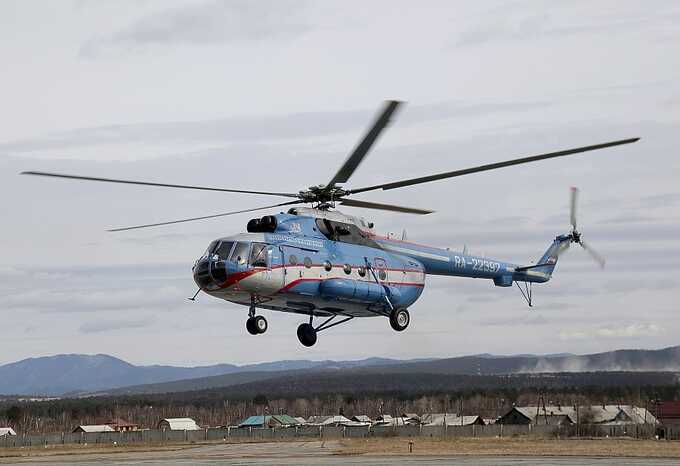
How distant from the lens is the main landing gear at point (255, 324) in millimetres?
Result: 41781

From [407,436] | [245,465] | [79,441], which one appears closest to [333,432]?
[407,436]

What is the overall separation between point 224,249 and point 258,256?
4.33 ft

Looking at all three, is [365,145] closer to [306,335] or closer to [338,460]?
[306,335]

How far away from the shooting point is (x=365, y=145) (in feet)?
124

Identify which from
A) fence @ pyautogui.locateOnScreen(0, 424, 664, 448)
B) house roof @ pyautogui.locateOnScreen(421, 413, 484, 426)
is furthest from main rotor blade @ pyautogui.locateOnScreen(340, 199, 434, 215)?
house roof @ pyautogui.locateOnScreen(421, 413, 484, 426)

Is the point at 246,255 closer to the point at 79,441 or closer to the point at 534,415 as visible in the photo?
the point at 79,441

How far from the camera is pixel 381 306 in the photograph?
4553 centimetres

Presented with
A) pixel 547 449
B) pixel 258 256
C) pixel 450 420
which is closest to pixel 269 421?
pixel 450 420

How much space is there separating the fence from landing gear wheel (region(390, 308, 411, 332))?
3022 inches

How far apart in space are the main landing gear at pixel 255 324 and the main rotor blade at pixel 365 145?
602 centimetres

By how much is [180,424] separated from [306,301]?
142624mm

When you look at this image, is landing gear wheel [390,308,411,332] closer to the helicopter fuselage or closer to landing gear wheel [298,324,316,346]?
the helicopter fuselage

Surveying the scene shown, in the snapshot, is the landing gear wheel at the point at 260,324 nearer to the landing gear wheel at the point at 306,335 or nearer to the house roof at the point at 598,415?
the landing gear wheel at the point at 306,335

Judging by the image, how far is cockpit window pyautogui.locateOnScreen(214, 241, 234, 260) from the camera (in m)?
40.8
